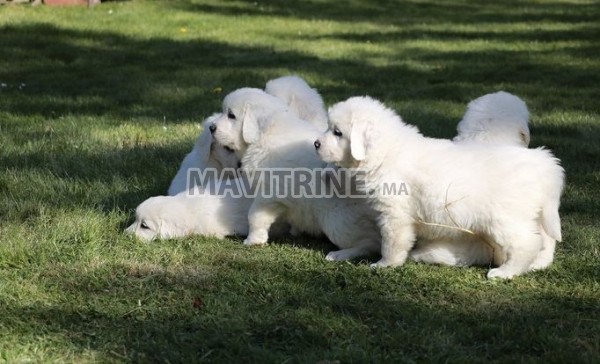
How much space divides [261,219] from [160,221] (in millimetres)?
564

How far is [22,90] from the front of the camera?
28.1 ft

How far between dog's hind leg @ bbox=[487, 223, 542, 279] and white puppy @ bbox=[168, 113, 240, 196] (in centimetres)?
176

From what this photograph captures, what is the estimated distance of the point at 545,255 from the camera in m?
4.00

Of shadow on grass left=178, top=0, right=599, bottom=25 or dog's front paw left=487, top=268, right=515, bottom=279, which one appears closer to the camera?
dog's front paw left=487, top=268, right=515, bottom=279

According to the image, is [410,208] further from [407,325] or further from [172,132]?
[172,132]

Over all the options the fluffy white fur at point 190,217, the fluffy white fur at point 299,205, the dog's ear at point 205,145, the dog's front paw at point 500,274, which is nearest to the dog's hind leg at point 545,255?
the dog's front paw at point 500,274

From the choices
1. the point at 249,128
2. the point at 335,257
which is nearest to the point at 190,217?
the point at 249,128

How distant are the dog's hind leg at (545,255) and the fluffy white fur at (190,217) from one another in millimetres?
1604

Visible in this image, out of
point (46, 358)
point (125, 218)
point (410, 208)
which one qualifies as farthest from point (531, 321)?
point (125, 218)

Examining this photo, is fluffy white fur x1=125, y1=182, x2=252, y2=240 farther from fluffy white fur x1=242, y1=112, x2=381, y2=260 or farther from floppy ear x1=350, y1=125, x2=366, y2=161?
floppy ear x1=350, y1=125, x2=366, y2=161

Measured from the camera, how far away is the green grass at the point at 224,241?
3.22 metres

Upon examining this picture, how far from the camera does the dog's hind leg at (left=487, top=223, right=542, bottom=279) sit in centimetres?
379

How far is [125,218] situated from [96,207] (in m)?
0.30

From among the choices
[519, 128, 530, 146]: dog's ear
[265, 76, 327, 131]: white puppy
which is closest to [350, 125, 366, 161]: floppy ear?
[519, 128, 530, 146]: dog's ear
